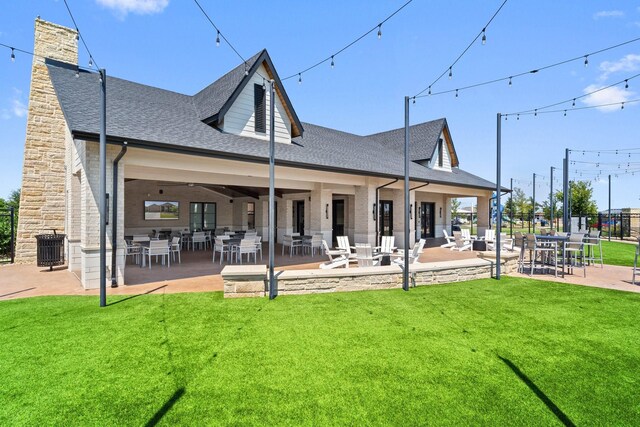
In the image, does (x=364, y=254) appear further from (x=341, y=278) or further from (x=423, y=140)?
(x=423, y=140)

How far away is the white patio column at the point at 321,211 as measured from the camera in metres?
15.1

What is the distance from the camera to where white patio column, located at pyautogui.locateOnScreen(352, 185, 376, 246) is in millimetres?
13969

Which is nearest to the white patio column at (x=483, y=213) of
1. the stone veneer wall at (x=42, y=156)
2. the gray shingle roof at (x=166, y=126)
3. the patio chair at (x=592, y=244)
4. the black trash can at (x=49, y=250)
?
the gray shingle roof at (x=166, y=126)

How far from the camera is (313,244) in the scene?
14281mm

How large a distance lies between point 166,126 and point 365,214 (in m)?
8.40

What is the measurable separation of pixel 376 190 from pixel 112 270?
415 inches

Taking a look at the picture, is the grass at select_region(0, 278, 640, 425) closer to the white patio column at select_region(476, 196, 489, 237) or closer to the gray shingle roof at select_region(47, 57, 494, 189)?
the gray shingle roof at select_region(47, 57, 494, 189)

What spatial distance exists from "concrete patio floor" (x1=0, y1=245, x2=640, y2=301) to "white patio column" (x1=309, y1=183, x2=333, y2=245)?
11.4 feet

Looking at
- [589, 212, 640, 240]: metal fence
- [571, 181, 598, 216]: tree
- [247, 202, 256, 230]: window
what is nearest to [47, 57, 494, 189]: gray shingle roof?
[247, 202, 256, 230]: window

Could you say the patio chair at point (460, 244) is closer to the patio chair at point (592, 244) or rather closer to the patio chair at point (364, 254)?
the patio chair at point (592, 244)

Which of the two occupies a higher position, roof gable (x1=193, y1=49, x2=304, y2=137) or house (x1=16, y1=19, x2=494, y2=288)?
roof gable (x1=193, y1=49, x2=304, y2=137)

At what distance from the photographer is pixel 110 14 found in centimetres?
785

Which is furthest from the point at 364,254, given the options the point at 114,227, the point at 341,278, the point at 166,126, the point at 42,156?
the point at 42,156

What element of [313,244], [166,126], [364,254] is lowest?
[313,244]
